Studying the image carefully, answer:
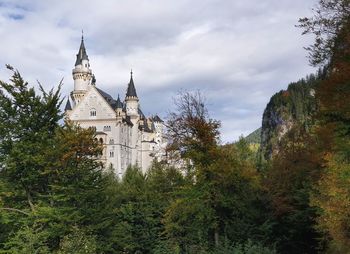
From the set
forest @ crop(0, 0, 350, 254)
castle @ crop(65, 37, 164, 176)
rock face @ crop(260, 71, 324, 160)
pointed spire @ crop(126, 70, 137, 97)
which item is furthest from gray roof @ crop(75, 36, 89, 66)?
forest @ crop(0, 0, 350, 254)

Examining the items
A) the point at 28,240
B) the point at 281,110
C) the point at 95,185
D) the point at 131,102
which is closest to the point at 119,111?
the point at 131,102

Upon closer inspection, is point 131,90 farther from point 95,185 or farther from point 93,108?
point 95,185

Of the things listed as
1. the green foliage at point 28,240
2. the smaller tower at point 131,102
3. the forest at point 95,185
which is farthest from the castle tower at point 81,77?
the green foliage at point 28,240

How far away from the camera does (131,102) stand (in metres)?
86.0

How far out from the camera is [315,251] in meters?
30.5

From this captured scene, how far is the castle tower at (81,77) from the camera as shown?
8294cm

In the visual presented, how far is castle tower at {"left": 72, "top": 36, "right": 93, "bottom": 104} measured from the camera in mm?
82938

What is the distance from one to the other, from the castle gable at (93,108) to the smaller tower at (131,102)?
31.8 feet

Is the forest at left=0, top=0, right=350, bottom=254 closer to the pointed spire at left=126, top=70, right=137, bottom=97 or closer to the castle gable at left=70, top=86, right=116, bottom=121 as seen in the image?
the castle gable at left=70, top=86, right=116, bottom=121

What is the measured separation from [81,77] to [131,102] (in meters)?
10.7

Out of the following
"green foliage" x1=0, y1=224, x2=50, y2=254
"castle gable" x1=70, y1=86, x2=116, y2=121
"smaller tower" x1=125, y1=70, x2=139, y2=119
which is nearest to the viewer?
"green foliage" x1=0, y1=224, x2=50, y2=254

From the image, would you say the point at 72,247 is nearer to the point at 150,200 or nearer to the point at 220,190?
the point at 220,190

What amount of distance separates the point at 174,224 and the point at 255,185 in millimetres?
5548

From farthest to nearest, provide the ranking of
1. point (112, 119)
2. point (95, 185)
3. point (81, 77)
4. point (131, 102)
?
point (131, 102) < point (81, 77) < point (112, 119) < point (95, 185)
